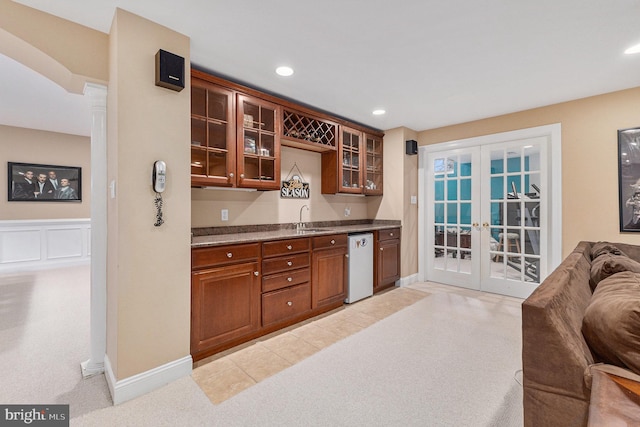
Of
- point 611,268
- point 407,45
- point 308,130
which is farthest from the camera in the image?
point 308,130

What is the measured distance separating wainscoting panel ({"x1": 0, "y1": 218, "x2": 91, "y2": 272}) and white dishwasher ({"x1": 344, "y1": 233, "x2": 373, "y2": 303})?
5579mm

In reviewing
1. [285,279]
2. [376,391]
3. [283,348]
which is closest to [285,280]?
[285,279]

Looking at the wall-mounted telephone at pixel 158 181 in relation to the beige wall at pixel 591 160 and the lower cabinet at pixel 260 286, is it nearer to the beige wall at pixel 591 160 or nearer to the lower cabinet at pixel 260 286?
the lower cabinet at pixel 260 286

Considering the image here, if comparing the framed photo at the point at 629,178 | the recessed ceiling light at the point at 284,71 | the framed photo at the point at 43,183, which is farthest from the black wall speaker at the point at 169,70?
the framed photo at the point at 43,183

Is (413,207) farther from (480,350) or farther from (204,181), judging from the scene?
(204,181)

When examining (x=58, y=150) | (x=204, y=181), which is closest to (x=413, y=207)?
(x=204, y=181)

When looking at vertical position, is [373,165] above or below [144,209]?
above

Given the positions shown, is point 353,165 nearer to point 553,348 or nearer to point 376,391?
point 376,391

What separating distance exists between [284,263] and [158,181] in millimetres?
1367

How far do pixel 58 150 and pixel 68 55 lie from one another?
16.7ft

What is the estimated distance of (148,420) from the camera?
1.68 m

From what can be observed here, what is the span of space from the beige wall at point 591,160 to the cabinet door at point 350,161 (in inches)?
86.4

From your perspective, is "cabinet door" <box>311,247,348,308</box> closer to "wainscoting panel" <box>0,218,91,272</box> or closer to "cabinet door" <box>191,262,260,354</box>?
"cabinet door" <box>191,262,260,354</box>

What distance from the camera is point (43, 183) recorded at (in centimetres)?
558
